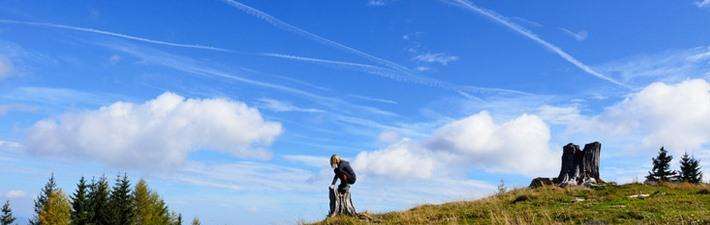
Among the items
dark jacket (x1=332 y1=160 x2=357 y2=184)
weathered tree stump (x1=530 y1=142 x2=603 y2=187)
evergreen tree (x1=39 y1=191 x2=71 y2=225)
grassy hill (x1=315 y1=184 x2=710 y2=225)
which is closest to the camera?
grassy hill (x1=315 y1=184 x2=710 y2=225)

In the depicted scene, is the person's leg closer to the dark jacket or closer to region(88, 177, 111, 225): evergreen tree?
the dark jacket

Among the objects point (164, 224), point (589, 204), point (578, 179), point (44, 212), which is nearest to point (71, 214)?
point (44, 212)

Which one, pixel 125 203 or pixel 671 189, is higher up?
pixel 125 203

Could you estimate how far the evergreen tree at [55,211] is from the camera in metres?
64.8

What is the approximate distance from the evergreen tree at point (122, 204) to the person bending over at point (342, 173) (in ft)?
177

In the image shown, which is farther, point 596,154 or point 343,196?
point 596,154

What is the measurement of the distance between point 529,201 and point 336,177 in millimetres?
9088

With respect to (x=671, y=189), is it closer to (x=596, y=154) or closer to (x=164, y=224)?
(x=596, y=154)

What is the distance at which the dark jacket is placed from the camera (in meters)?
20.3

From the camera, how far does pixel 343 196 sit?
826 inches

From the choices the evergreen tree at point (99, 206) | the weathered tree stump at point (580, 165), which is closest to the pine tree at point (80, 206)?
the evergreen tree at point (99, 206)

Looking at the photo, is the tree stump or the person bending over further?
the tree stump

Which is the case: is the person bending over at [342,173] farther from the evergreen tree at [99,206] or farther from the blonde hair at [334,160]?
the evergreen tree at [99,206]

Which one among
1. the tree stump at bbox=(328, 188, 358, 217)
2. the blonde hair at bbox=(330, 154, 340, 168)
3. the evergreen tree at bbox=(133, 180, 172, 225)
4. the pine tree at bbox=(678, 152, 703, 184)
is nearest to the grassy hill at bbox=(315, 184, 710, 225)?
the tree stump at bbox=(328, 188, 358, 217)
